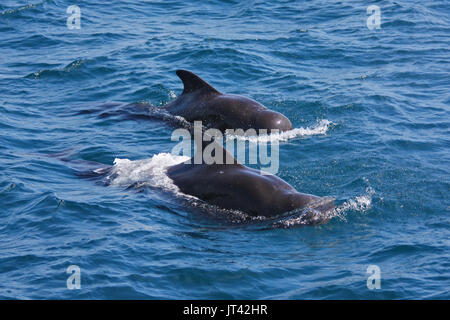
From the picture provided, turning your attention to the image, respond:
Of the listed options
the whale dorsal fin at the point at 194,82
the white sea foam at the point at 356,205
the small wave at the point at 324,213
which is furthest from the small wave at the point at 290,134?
the small wave at the point at 324,213

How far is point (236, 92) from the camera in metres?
20.3

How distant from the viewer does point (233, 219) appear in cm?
1176

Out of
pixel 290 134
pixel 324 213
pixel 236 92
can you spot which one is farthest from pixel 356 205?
pixel 236 92

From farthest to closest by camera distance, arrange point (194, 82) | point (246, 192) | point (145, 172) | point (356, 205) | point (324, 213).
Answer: point (194, 82)
point (145, 172)
point (356, 205)
point (246, 192)
point (324, 213)

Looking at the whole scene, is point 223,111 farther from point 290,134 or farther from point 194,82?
point 290,134

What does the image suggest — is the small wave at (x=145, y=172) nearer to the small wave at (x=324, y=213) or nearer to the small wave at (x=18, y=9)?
the small wave at (x=324, y=213)

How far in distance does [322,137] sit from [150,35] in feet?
35.8

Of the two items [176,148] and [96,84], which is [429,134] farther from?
[96,84]

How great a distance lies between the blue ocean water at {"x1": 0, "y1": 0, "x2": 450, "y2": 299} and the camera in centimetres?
1030

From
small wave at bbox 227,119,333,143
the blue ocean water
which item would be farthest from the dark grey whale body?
small wave at bbox 227,119,333,143

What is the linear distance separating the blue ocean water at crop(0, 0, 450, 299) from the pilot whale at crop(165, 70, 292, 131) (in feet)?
2.62

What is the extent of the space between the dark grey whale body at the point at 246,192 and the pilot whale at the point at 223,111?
14.9 feet

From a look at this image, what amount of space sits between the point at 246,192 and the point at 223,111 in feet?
18.0
